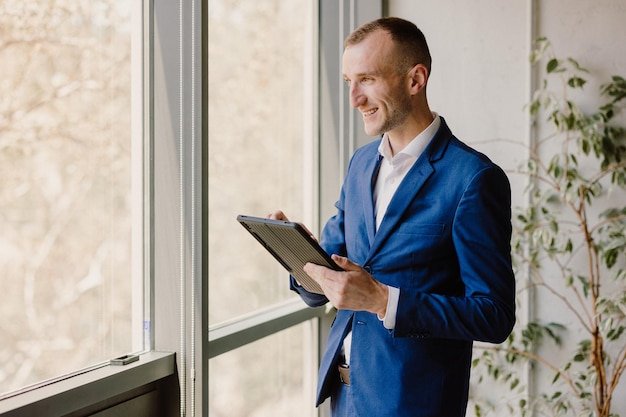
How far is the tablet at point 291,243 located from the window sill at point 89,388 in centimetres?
62

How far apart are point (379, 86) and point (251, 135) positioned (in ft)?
3.80

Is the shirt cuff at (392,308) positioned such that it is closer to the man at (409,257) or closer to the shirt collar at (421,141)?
the man at (409,257)

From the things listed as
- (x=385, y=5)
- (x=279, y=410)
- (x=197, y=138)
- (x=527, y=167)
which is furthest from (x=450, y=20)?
(x=279, y=410)

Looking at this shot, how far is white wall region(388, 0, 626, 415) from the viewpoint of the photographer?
10.7ft

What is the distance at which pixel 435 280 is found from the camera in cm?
175

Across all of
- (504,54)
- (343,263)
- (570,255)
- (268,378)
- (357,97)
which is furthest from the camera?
(504,54)

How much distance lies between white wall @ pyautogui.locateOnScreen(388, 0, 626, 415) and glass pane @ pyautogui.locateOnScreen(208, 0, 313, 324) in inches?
26.2

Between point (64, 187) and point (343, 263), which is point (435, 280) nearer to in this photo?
point (343, 263)

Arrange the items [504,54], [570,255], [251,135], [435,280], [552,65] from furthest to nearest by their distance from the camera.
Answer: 1. [504,54]
2. [570,255]
3. [552,65]
4. [251,135]
5. [435,280]

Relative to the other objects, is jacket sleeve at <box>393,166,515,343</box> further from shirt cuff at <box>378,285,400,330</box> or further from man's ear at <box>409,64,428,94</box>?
man's ear at <box>409,64,428,94</box>

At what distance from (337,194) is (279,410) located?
40.7 inches

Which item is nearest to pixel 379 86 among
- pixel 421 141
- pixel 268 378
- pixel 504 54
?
pixel 421 141

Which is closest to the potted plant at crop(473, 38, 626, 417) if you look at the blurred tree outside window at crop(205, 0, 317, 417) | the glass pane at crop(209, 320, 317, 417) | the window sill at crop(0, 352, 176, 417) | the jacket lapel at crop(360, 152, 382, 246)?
the glass pane at crop(209, 320, 317, 417)

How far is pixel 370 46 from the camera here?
1849 mm
